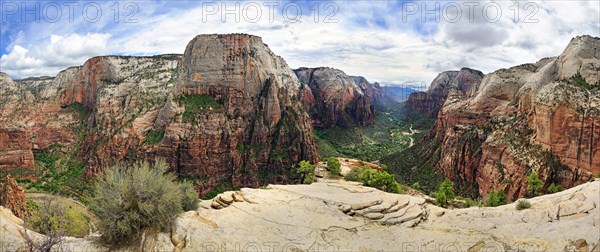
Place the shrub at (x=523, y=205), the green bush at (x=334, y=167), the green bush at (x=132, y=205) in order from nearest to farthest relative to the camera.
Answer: the green bush at (x=132, y=205) → the shrub at (x=523, y=205) → the green bush at (x=334, y=167)

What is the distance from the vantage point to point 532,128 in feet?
177

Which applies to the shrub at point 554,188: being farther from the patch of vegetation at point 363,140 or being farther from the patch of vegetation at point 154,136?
the patch of vegetation at point 154,136

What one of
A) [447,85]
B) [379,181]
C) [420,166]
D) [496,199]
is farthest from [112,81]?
[447,85]

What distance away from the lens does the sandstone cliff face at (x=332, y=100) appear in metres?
154

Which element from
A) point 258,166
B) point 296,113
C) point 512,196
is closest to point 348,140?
point 296,113

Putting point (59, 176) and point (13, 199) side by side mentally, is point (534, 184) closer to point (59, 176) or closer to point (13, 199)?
point (13, 199)

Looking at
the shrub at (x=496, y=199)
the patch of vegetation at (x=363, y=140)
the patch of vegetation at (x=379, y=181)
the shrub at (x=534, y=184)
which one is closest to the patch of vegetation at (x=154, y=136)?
the patch of vegetation at (x=363, y=140)

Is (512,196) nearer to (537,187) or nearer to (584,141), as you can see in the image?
(537,187)

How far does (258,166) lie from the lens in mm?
75062

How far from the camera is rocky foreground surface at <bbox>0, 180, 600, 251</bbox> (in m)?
16.1

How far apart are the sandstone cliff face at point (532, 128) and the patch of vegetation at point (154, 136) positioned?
6356cm

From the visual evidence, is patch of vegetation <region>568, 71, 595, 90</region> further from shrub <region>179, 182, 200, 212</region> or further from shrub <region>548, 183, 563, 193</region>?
shrub <region>179, 182, 200, 212</region>

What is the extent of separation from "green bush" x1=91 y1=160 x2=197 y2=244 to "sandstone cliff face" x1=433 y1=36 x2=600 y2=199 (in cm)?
5204

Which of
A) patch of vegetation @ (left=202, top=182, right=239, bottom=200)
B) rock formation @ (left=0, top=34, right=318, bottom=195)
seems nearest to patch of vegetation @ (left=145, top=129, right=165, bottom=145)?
rock formation @ (left=0, top=34, right=318, bottom=195)
